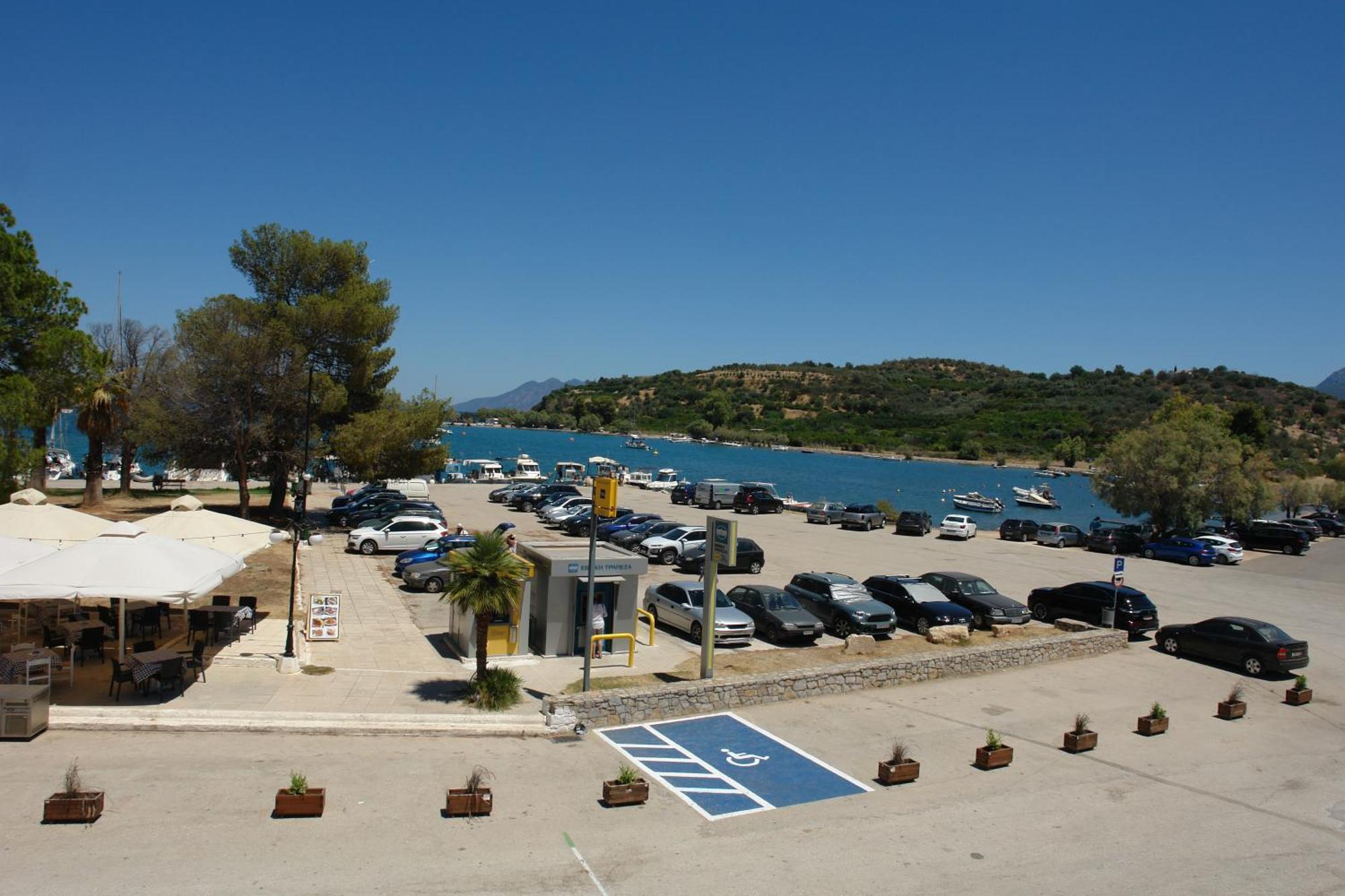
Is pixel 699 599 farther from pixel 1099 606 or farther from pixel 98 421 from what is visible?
pixel 98 421

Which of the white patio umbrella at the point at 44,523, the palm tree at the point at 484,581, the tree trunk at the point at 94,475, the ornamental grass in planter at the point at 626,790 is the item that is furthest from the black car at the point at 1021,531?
the tree trunk at the point at 94,475

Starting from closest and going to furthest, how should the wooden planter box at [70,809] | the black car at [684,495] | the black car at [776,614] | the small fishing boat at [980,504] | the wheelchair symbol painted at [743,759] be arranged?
the wooden planter box at [70,809]
the wheelchair symbol painted at [743,759]
the black car at [776,614]
the black car at [684,495]
the small fishing boat at [980,504]

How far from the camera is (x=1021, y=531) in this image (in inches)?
1884

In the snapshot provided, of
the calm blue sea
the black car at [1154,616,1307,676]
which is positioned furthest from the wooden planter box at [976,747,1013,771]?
the calm blue sea

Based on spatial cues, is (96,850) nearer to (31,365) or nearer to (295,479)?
(31,365)

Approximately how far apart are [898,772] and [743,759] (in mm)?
2459

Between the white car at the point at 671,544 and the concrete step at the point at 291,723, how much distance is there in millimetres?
18603

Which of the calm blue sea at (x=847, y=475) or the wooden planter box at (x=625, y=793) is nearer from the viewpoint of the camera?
the wooden planter box at (x=625, y=793)

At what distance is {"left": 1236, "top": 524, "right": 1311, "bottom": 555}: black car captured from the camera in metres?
46.8

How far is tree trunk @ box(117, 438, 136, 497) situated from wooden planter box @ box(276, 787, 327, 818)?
136ft

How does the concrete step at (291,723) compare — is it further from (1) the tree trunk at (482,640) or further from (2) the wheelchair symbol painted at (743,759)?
(2) the wheelchair symbol painted at (743,759)

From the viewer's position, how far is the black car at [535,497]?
50.6 meters

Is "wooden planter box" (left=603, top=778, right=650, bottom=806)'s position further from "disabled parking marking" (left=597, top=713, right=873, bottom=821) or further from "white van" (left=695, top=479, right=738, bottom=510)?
"white van" (left=695, top=479, right=738, bottom=510)

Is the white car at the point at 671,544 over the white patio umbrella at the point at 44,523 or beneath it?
beneath
